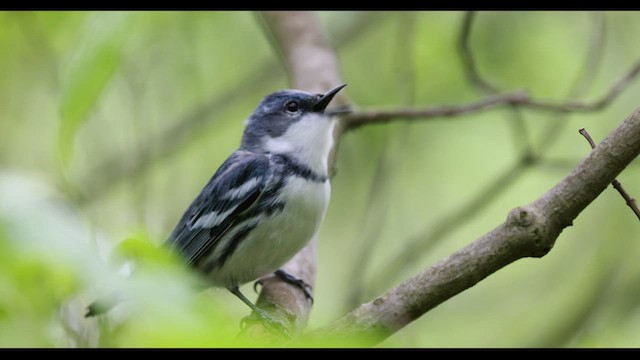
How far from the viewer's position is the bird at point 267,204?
3.29 metres

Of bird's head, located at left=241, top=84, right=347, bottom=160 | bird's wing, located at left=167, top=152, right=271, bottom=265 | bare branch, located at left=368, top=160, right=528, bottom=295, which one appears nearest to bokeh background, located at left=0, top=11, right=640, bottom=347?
bare branch, located at left=368, top=160, right=528, bottom=295

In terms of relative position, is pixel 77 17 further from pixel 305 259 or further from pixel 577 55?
pixel 577 55

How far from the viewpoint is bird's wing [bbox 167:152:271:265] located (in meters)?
3.40

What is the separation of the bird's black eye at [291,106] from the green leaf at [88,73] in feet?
5.92

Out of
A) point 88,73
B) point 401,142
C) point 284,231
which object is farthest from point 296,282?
point 401,142

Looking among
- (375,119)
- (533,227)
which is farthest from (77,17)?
(533,227)

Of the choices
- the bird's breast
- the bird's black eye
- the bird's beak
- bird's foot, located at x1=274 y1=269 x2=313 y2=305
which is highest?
the bird's black eye

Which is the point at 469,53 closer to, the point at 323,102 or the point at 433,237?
the point at 323,102

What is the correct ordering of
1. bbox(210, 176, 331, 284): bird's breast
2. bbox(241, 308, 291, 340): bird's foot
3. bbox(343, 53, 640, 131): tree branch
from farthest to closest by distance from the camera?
bbox(343, 53, 640, 131): tree branch, bbox(210, 176, 331, 284): bird's breast, bbox(241, 308, 291, 340): bird's foot

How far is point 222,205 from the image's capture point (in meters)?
3.48

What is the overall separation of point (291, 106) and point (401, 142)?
4.69 ft

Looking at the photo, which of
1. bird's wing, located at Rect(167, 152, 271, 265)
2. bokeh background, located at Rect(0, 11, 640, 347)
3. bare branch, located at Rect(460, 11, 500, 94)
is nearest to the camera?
bird's wing, located at Rect(167, 152, 271, 265)

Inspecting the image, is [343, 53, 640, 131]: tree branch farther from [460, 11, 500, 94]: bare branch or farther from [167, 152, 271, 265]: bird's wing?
[167, 152, 271, 265]: bird's wing

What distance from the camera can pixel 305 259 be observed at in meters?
3.54
